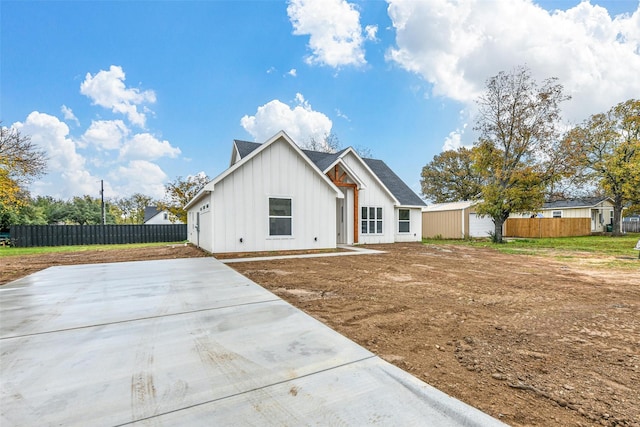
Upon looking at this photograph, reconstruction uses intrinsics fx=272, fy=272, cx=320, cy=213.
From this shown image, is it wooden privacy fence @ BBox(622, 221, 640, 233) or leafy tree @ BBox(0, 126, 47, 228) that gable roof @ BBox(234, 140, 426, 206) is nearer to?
leafy tree @ BBox(0, 126, 47, 228)

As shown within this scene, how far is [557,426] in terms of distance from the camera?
5.79 ft

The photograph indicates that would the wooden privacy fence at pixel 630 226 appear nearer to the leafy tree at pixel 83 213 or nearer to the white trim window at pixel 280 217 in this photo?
the white trim window at pixel 280 217

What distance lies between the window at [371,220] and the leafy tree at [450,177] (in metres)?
20.8

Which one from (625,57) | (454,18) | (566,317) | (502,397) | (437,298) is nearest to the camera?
(502,397)

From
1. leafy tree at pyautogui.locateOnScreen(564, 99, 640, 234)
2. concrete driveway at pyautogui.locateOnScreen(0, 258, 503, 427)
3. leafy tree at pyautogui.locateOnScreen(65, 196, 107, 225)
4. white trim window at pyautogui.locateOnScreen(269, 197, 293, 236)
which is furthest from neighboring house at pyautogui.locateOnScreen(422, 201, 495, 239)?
leafy tree at pyautogui.locateOnScreen(65, 196, 107, 225)

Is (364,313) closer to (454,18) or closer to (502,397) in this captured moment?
(502,397)

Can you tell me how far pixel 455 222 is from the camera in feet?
66.9

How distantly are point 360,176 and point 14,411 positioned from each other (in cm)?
1473

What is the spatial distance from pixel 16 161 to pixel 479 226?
28839 millimetres

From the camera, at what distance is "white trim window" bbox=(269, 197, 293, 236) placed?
10867 millimetres

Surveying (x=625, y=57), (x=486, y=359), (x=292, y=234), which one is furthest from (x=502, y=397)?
(x=625, y=57)

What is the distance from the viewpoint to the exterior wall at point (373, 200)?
15.2 metres

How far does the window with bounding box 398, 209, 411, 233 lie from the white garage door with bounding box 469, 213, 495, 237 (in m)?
6.33

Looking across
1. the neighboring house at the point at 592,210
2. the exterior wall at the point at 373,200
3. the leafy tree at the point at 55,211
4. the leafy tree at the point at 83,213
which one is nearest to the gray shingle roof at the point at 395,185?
the exterior wall at the point at 373,200
